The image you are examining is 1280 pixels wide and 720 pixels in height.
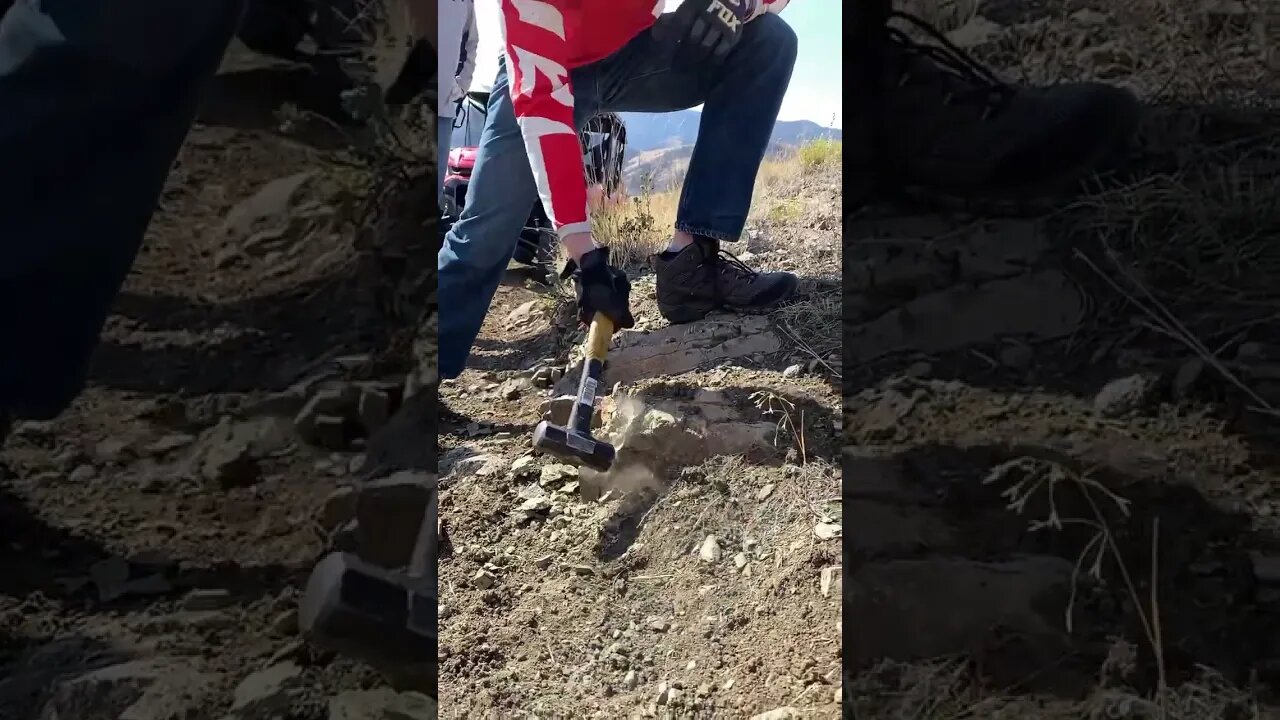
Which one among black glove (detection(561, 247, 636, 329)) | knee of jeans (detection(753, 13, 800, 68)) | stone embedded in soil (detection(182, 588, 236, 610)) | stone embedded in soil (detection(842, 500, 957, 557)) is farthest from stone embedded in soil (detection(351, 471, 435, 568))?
knee of jeans (detection(753, 13, 800, 68))

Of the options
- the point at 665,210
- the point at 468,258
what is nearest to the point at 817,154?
the point at 665,210

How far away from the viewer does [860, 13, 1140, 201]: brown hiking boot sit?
629 mm

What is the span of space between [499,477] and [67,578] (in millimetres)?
745

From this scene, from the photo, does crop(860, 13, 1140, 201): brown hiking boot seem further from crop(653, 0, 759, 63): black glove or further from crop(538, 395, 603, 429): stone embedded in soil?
crop(538, 395, 603, 429): stone embedded in soil

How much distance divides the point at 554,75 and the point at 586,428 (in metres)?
0.55

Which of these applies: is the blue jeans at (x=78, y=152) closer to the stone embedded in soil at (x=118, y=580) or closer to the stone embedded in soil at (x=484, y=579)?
the stone embedded in soil at (x=118, y=580)

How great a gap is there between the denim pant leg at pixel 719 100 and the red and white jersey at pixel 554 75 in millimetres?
56

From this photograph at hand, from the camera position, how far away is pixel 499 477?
1.34m

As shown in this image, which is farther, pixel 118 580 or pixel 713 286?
pixel 713 286

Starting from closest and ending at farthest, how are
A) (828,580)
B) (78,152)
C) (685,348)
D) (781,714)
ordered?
(78,152)
(781,714)
(828,580)
(685,348)

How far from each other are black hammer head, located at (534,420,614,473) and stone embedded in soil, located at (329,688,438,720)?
57cm

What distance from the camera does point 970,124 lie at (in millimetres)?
636

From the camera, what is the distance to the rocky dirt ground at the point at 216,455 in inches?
24.8

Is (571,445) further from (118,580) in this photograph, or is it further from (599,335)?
(118,580)
